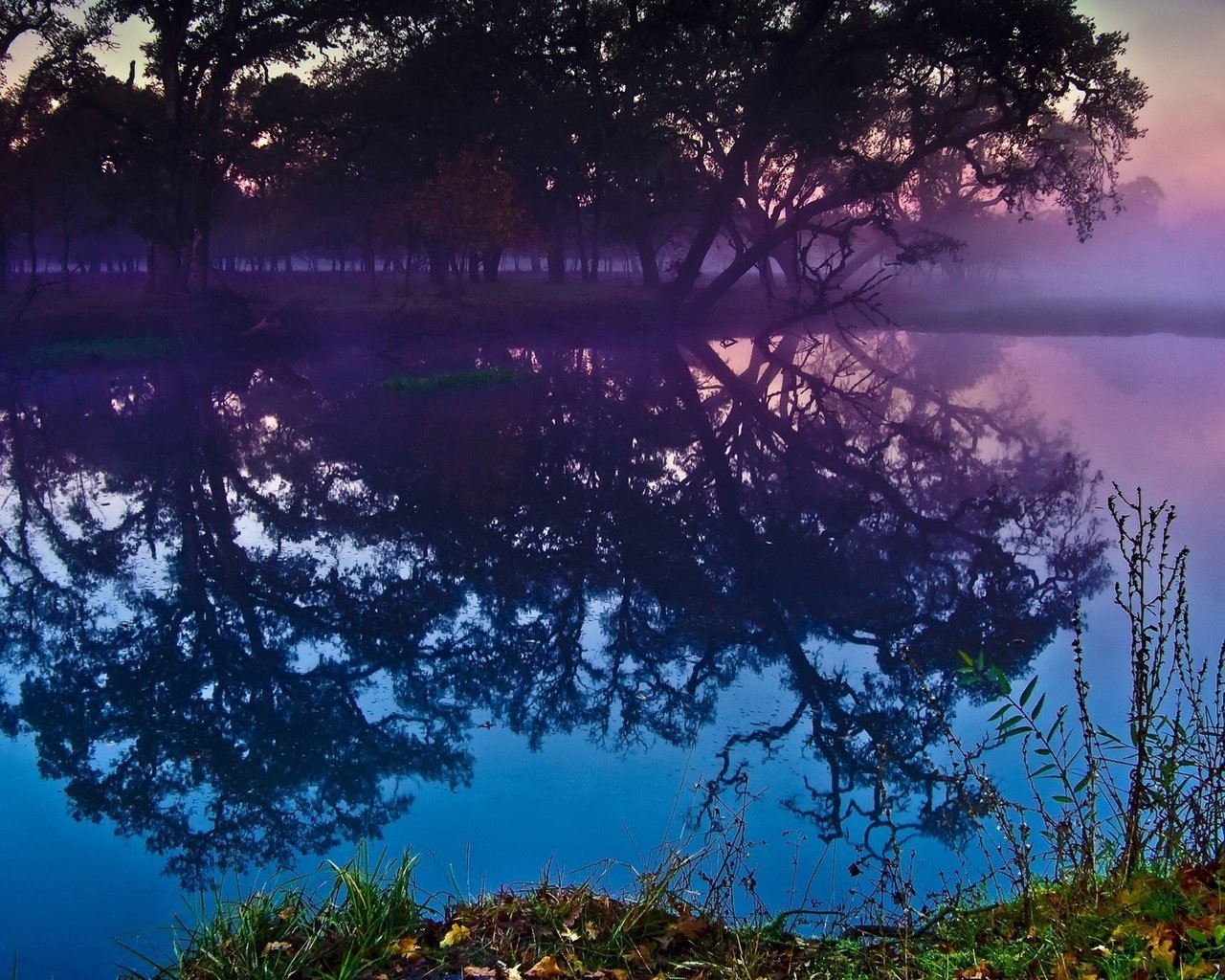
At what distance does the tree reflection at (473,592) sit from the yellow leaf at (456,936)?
6.42 ft

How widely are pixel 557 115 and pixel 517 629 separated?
37965 mm

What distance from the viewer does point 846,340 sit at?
45938 millimetres

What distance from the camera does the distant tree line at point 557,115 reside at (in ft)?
123

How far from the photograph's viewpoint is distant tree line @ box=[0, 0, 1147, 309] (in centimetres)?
3734

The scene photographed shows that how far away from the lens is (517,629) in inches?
413

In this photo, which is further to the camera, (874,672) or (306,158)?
(306,158)

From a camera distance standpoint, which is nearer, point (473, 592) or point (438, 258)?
point (473, 592)

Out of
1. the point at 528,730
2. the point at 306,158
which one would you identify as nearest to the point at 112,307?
the point at 306,158

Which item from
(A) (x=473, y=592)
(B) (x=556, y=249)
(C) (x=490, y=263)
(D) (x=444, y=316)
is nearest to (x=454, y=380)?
(D) (x=444, y=316)

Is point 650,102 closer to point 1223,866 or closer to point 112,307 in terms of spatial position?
point 112,307

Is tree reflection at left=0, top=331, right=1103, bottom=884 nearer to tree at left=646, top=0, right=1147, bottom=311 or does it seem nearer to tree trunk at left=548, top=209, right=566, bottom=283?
tree at left=646, top=0, right=1147, bottom=311

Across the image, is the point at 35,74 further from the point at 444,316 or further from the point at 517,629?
the point at 517,629

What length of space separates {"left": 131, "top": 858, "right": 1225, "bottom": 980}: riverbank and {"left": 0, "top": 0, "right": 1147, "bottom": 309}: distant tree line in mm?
34756

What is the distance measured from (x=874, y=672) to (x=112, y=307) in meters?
37.9
